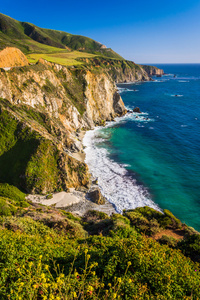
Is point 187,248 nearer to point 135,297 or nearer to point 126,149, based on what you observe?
point 135,297

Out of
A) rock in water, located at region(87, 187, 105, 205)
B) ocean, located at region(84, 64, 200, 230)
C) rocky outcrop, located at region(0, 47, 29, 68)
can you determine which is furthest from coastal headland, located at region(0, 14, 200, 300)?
ocean, located at region(84, 64, 200, 230)

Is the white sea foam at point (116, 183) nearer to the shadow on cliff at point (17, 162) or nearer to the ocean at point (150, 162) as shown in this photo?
the ocean at point (150, 162)

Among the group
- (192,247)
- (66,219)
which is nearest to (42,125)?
(66,219)

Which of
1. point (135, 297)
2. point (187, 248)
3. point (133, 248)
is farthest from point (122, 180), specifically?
point (135, 297)

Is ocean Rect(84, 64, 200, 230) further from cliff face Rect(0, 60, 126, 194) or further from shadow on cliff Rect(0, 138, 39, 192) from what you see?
shadow on cliff Rect(0, 138, 39, 192)

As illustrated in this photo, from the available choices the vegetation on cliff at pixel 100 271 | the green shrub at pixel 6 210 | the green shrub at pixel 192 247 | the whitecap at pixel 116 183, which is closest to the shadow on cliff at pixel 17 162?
the green shrub at pixel 6 210

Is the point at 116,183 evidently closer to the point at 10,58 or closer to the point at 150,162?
the point at 150,162
